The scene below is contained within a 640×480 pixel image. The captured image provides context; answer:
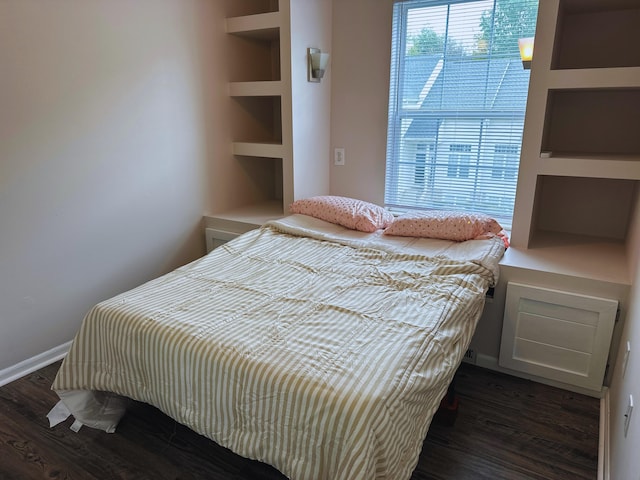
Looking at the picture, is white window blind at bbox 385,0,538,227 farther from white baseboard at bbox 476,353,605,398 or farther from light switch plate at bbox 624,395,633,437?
light switch plate at bbox 624,395,633,437

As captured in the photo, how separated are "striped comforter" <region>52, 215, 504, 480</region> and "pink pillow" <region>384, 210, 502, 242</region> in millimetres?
188

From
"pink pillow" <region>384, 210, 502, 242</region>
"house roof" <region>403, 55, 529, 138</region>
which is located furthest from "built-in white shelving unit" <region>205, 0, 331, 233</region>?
"pink pillow" <region>384, 210, 502, 242</region>

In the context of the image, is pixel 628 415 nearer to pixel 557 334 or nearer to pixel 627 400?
pixel 627 400

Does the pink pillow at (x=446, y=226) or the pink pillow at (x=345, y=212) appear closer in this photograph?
the pink pillow at (x=446, y=226)

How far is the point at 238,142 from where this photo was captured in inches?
129

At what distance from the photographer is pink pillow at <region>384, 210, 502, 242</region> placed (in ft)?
7.90

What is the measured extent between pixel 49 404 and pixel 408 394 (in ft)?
5.80

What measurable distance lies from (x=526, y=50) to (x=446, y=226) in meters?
1.05

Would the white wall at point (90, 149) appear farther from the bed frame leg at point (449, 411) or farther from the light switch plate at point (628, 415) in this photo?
the light switch plate at point (628, 415)

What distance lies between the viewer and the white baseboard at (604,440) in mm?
1660

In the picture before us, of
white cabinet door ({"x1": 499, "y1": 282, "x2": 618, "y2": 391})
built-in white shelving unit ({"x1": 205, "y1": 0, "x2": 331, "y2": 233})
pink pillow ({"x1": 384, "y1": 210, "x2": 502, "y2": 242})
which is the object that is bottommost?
white cabinet door ({"x1": 499, "y1": 282, "x2": 618, "y2": 391})

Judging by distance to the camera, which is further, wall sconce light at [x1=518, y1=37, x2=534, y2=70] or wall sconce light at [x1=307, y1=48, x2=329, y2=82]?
wall sconce light at [x1=307, y1=48, x2=329, y2=82]

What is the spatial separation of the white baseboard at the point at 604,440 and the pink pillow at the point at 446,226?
3.12 ft

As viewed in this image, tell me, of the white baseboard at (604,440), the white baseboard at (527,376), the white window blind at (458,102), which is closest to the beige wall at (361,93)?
the white window blind at (458,102)
